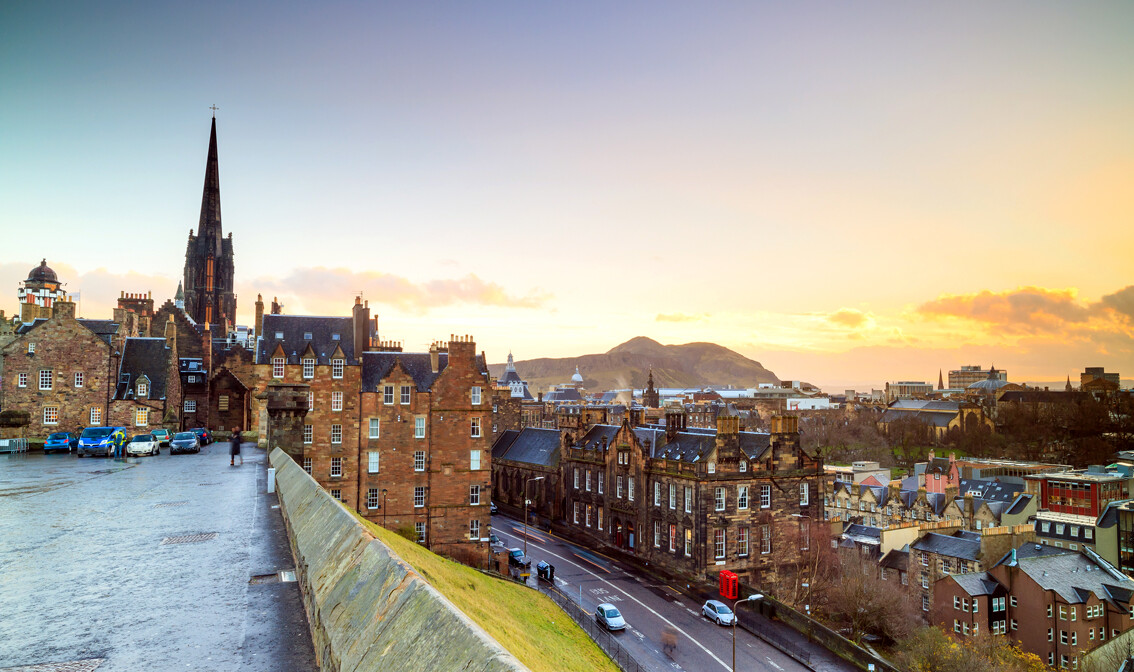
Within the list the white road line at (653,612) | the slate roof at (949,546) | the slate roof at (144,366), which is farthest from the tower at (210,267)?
the slate roof at (949,546)

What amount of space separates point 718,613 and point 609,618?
7540mm

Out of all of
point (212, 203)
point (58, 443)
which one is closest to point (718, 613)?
point (58, 443)

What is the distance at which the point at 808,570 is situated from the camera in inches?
2045

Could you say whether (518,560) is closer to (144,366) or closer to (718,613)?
(718,613)

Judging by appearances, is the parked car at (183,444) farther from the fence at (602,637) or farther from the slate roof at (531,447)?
the slate roof at (531,447)

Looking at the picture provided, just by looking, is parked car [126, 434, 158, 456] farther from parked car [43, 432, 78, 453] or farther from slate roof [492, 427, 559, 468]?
slate roof [492, 427, 559, 468]

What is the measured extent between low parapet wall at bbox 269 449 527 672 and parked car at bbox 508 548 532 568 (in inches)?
1661

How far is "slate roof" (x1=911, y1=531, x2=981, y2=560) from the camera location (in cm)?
5625

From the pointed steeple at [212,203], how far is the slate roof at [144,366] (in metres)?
50.4

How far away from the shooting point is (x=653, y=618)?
3997 centimetres

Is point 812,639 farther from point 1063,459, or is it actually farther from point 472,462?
point 1063,459

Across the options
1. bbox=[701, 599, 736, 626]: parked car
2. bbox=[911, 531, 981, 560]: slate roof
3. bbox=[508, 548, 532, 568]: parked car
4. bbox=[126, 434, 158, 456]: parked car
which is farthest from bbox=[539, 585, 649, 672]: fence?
bbox=[911, 531, 981, 560]: slate roof

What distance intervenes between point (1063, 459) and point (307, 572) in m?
162

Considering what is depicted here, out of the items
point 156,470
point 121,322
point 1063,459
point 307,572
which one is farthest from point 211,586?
point 1063,459
